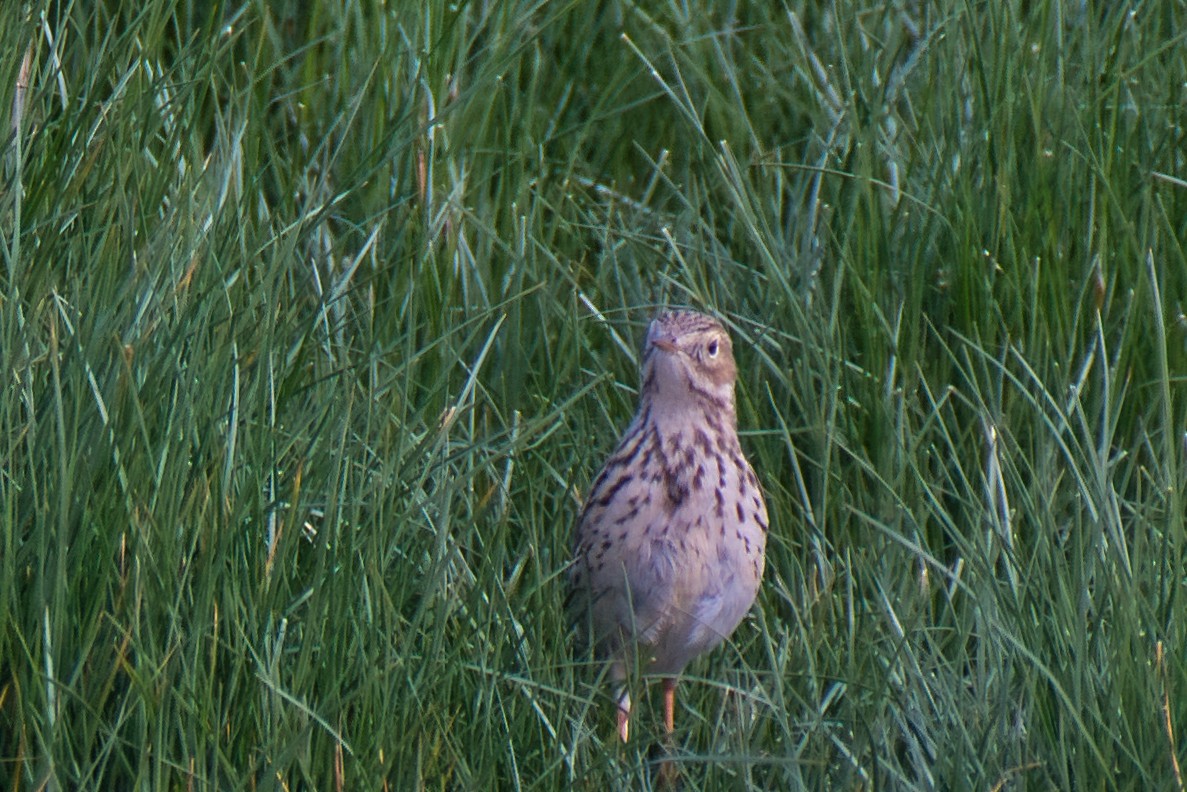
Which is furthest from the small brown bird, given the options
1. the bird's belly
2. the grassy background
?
the grassy background

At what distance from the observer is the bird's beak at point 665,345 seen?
4.47 metres

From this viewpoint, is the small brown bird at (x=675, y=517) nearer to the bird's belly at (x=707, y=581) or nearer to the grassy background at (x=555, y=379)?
the bird's belly at (x=707, y=581)

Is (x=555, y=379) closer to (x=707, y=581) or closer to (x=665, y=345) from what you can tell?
(x=665, y=345)

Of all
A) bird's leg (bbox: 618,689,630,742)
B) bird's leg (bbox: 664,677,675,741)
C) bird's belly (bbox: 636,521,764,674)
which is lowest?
bird's leg (bbox: 664,677,675,741)

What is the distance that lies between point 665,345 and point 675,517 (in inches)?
15.4

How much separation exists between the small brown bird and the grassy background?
5.5 inches

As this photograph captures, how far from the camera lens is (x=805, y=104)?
6117 mm

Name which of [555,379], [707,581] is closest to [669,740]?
[707,581]

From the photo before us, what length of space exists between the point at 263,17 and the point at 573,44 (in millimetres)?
1022

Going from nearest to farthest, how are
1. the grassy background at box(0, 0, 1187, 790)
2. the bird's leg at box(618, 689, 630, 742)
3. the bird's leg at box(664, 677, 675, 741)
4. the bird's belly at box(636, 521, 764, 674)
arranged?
1. the grassy background at box(0, 0, 1187, 790)
2. the bird's leg at box(618, 689, 630, 742)
3. the bird's belly at box(636, 521, 764, 674)
4. the bird's leg at box(664, 677, 675, 741)

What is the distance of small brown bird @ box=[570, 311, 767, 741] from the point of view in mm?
4418

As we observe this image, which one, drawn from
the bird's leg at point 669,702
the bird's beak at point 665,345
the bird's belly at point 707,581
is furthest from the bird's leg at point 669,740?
the bird's beak at point 665,345

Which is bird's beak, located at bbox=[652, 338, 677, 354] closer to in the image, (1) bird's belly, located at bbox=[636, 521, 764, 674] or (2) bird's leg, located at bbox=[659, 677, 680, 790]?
(1) bird's belly, located at bbox=[636, 521, 764, 674]

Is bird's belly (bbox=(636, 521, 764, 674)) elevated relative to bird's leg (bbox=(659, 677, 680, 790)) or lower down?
elevated
